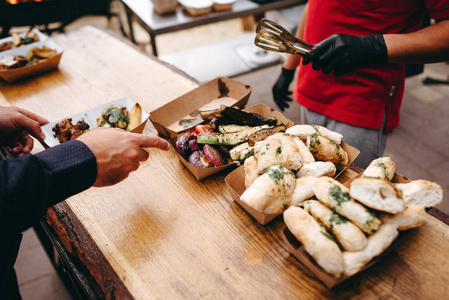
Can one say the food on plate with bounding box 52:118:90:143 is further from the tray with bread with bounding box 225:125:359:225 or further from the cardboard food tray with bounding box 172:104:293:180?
the tray with bread with bounding box 225:125:359:225

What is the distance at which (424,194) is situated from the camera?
3.29 ft

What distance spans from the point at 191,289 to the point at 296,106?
135 inches

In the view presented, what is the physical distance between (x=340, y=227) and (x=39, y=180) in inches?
39.5

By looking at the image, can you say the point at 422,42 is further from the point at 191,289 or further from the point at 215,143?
the point at 191,289

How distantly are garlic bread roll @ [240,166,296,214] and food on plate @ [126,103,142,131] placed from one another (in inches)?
33.7

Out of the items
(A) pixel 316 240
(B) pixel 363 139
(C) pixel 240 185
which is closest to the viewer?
(A) pixel 316 240

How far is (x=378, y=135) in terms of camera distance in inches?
70.5

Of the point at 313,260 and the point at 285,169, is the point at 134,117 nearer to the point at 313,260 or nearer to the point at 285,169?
the point at 285,169

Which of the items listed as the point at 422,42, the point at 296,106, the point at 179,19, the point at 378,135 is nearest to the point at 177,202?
the point at 378,135

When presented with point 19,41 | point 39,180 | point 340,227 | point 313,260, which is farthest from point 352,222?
point 19,41

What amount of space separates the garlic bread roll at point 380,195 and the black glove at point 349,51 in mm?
810

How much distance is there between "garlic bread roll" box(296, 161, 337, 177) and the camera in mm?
1152

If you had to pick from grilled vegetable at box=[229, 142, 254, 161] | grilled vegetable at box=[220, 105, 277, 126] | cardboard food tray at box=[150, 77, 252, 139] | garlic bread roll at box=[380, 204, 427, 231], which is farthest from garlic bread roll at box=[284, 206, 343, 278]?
cardboard food tray at box=[150, 77, 252, 139]

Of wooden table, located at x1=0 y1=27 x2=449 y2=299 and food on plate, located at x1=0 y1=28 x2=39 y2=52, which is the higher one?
food on plate, located at x1=0 y1=28 x2=39 y2=52
